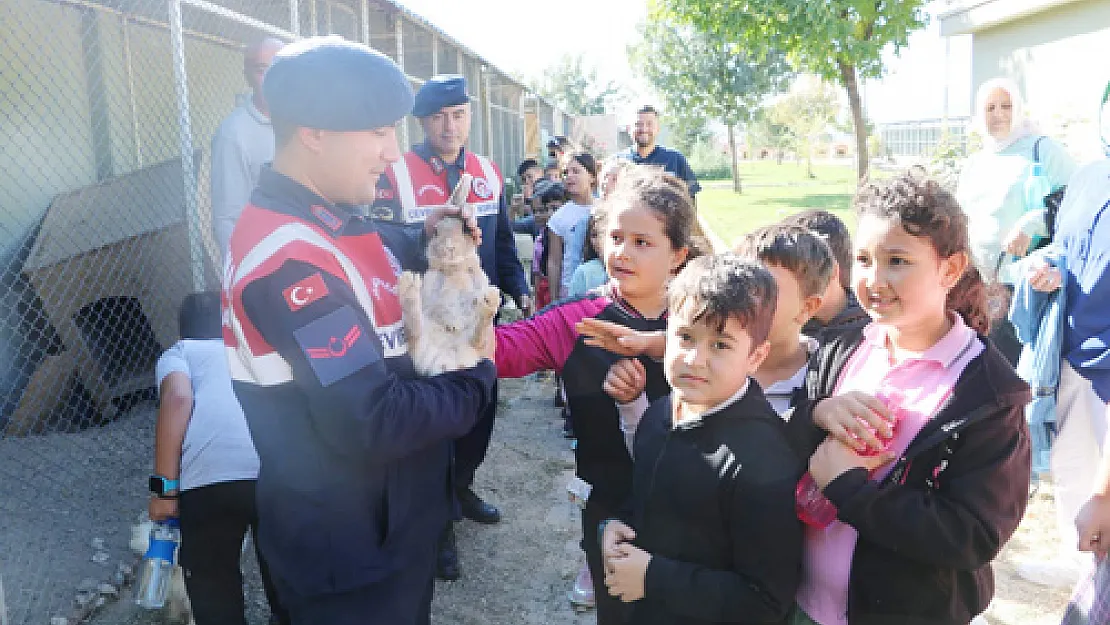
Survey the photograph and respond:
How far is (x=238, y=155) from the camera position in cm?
363

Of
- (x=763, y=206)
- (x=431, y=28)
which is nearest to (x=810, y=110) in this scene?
(x=763, y=206)

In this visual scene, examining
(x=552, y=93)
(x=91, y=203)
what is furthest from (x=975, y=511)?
(x=552, y=93)

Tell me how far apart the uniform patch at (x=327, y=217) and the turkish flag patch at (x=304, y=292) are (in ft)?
0.60

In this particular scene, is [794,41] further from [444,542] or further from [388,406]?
[388,406]

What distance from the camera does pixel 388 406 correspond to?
5.18ft

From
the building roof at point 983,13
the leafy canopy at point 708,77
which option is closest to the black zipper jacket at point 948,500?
the building roof at point 983,13

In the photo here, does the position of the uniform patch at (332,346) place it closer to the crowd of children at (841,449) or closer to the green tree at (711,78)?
the crowd of children at (841,449)

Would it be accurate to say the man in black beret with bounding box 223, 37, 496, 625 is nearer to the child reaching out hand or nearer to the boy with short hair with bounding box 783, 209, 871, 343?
the child reaching out hand

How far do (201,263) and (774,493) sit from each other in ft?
11.8

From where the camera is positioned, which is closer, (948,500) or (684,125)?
(948,500)

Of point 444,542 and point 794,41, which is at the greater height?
point 794,41

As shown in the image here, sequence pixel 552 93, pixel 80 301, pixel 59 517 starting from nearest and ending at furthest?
pixel 59 517, pixel 80 301, pixel 552 93

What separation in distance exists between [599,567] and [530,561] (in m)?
1.80

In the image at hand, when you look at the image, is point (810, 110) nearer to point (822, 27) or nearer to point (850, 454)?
point (822, 27)
